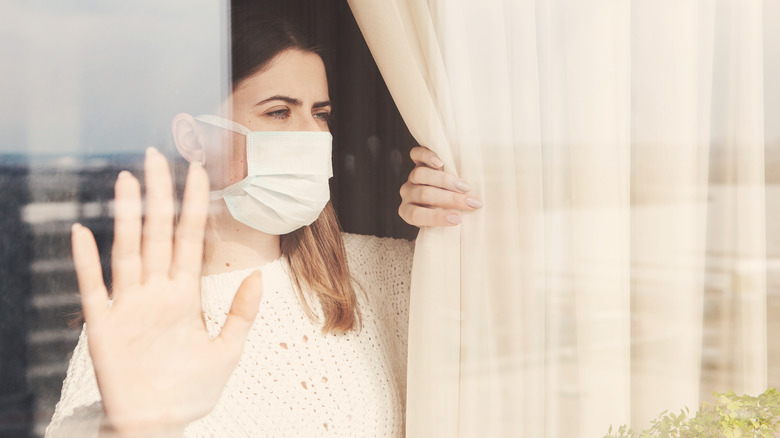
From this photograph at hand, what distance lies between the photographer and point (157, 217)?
71 cm

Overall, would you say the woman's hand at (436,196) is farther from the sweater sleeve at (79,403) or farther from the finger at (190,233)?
the sweater sleeve at (79,403)

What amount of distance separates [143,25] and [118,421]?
51 cm

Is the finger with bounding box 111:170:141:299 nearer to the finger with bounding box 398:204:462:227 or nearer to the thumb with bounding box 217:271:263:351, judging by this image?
the thumb with bounding box 217:271:263:351

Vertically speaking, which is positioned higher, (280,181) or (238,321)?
(280,181)

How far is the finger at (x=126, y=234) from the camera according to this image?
0.67 metres

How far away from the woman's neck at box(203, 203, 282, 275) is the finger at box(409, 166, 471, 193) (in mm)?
323

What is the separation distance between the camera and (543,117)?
1101 millimetres

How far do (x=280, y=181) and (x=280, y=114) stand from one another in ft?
0.46

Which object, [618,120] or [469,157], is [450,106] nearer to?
[469,157]

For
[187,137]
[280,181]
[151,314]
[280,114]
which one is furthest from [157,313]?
[280,114]

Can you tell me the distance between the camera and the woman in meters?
0.70

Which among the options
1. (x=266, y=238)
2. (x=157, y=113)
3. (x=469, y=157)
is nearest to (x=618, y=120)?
(x=469, y=157)

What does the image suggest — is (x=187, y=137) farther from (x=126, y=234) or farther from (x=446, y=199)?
(x=446, y=199)

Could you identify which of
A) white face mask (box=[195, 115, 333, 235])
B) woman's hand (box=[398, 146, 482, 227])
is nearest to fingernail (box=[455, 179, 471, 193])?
woman's hand (box=[398, 146, 482, 227])
